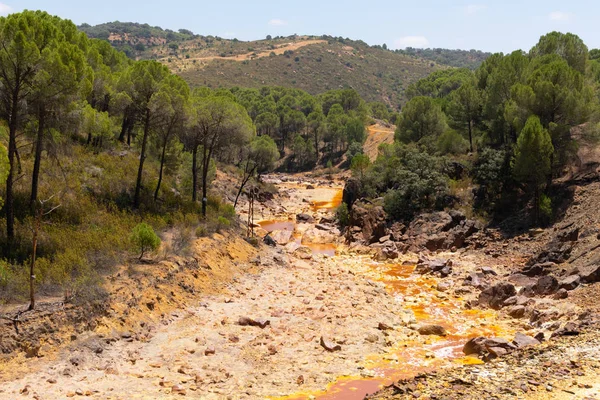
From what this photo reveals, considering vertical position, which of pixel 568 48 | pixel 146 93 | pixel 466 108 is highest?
pixel 568 48

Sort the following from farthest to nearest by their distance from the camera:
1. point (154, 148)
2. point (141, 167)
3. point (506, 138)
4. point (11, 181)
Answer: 1. point (506, 138)
2. point (154, 148)
3. point (141, 167)
4. point (11, 181)

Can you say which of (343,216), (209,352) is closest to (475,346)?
(209,352)

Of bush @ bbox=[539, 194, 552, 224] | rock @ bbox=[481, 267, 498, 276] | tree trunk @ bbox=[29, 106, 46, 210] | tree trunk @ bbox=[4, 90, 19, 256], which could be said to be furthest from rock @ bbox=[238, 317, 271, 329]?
bush @ bbox=[539, 194, 552, 224]

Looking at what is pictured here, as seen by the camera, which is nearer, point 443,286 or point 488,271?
point 443,286

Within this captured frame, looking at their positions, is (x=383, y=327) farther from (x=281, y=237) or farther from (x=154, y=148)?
(x=154, y=148)

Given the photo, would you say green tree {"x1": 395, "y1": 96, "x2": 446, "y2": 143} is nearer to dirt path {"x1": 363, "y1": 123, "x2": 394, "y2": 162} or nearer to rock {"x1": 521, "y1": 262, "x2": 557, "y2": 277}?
rock {"x1": 521, "y1": 262, "x2": 557, "y2": 277}

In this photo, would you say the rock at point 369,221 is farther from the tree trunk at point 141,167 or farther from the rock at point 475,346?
the rock at point 475,346

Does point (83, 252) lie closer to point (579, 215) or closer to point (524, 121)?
point (579, 215)

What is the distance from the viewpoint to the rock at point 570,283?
73.9 ft

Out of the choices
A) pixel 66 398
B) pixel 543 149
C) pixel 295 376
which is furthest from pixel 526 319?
pixel 66 398

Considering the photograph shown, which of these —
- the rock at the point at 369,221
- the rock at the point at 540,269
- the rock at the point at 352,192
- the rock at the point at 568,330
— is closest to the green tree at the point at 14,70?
the rock at the point at 568,330

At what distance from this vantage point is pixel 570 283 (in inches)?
890

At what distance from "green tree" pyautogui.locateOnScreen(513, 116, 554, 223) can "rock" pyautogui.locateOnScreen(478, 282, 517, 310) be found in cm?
1243

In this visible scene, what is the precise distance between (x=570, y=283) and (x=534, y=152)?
13001mm
